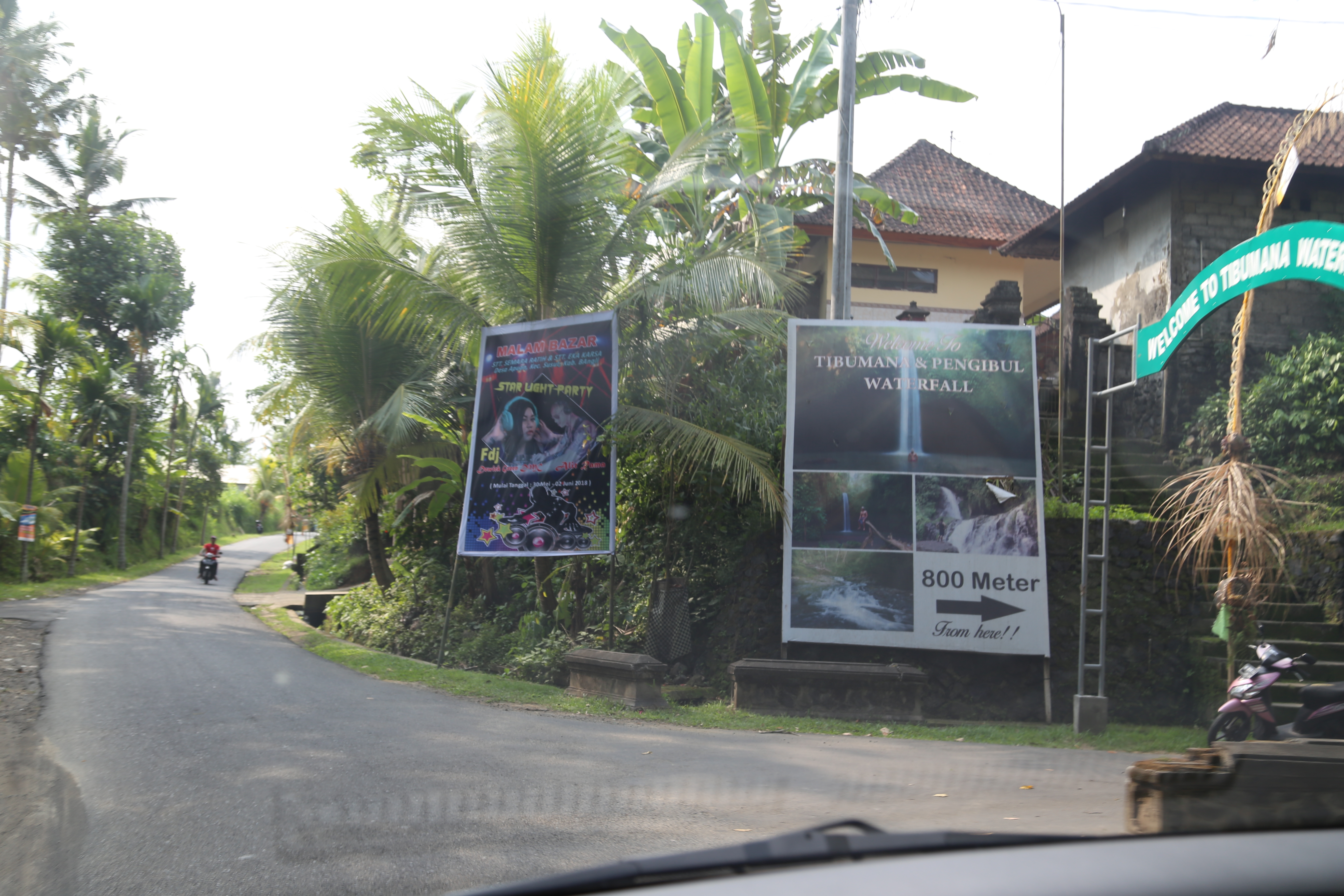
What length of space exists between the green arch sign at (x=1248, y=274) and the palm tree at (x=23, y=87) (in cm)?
2237

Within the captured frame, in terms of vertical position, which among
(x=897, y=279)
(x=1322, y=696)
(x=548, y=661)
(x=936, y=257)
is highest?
(x=936, y=257)

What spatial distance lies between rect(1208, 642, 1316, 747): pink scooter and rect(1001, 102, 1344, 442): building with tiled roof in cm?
696

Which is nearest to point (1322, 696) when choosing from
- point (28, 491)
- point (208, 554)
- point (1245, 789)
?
point (1245, 789)

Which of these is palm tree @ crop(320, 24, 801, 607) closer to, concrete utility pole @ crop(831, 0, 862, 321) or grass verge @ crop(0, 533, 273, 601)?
concrete utility pole @ crop(831, 0, 862, 321)

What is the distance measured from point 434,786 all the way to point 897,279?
17.6 m

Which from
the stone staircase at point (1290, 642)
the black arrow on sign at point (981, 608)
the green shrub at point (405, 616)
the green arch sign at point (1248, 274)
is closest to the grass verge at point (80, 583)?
the green shrub at point (405, 616)

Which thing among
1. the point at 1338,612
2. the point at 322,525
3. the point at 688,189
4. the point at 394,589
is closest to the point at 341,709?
the point at 394,589

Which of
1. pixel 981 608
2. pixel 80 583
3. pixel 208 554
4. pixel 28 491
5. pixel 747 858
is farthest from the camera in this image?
pixel 208 554

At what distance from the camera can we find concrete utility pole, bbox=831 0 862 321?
10.6m

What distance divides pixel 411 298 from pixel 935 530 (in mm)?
6825

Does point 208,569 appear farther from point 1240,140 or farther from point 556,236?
point 1240,140

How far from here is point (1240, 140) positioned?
47.9 ft

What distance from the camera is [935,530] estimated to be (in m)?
9.34

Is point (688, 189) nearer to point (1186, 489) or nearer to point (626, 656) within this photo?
point (626, 656)
